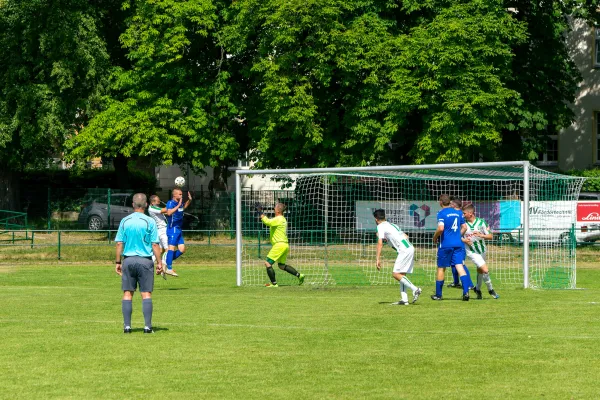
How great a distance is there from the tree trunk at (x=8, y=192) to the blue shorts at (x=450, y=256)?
29408 millimetres

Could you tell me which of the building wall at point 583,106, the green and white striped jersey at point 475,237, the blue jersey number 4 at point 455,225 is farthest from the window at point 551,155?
the blue jersey number 4 at point 455,225

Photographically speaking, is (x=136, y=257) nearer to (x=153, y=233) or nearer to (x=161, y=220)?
(x=153, y=233)

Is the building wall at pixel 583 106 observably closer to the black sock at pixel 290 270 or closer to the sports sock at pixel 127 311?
the black sock at pixel 290 270

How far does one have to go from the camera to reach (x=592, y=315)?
16.0 m

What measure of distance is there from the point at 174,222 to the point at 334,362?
1276 cm

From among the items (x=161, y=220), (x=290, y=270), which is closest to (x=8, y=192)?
(x=161, y=220)

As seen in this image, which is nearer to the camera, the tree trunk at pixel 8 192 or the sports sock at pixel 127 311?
the sports sock at pixel 127 311

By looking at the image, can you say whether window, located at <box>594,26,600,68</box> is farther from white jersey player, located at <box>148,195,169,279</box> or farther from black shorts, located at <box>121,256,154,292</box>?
black shorts, located at <box>121,256,154,292</box>

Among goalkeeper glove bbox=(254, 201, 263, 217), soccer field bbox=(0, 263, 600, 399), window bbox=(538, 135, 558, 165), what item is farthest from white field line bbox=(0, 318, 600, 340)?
window bbox=(538, 135, 558, 165)

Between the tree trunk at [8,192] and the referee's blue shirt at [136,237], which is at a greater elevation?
the tree trunk at [8,192]

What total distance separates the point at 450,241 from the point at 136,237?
7181 mm

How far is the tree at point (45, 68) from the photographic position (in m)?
Answer: 40.7

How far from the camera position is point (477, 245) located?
63.9ft

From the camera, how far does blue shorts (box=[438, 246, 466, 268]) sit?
18.9 m
